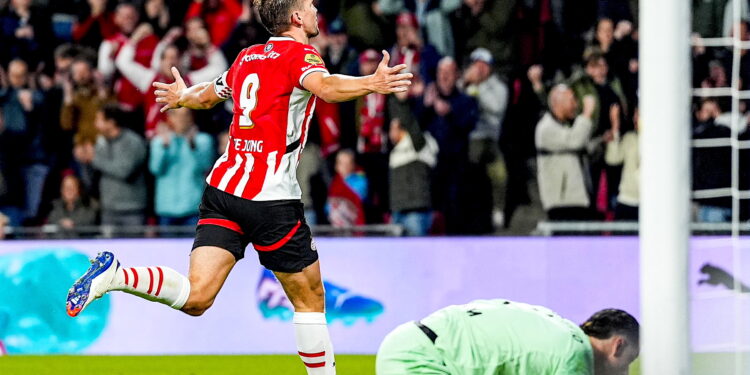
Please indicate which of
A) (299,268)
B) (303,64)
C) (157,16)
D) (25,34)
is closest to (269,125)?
(303,64)

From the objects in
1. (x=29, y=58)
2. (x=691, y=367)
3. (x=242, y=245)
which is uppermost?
(x=29, y=58)

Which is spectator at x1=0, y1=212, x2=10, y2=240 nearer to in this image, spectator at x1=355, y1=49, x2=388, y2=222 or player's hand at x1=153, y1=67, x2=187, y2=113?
spectator at x1=355, y1=49, x2=388, y2=222

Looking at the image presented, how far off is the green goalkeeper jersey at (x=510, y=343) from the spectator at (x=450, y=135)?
4648mm

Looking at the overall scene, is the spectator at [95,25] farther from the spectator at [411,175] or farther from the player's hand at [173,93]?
the player's hand at [173,93]

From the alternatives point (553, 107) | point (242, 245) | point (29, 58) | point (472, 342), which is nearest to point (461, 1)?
point (553, 107)

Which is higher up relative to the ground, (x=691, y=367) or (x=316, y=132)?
Result: (x=316, y=132)

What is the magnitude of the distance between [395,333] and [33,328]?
513cm

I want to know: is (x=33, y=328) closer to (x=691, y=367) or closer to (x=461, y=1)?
(x=461, y=1)

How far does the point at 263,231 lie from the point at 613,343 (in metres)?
1.59

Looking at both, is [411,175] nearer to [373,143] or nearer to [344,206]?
[373,143]

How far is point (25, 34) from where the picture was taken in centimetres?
1073

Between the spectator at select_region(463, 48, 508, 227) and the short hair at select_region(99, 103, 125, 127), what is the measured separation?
107 inches

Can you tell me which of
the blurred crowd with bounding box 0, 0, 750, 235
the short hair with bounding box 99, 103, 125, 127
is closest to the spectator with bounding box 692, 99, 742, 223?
the blurred crowd with bounding box 0, 0, 750, 235

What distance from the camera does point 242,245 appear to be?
553cm
